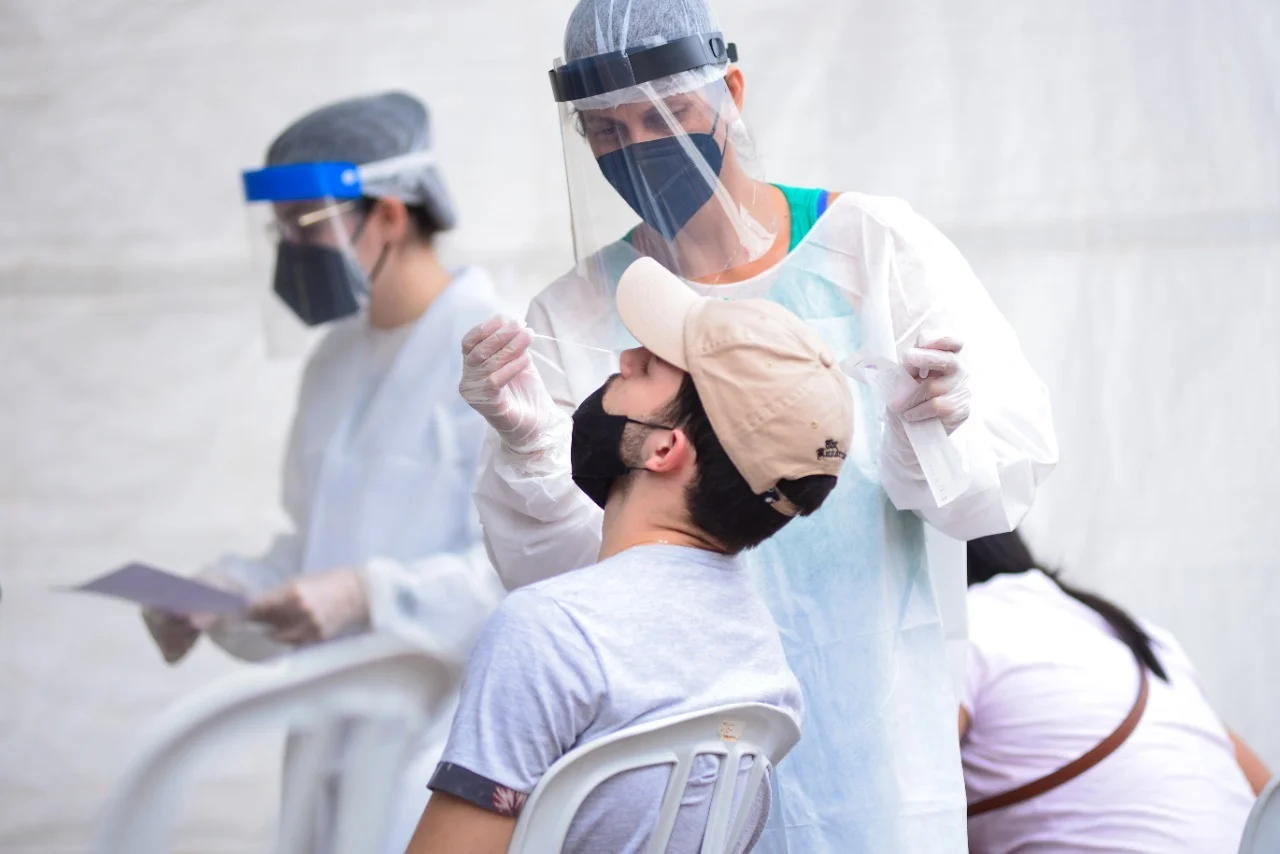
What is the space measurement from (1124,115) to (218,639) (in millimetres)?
2043

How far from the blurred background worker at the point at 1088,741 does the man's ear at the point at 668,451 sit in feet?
2.94

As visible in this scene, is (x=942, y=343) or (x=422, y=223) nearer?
(x=942, y=343)

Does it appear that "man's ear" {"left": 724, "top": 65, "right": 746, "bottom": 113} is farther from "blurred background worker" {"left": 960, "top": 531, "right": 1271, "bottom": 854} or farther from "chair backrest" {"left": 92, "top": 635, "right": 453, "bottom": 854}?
"chair backrest" {"left": 92, "top": 635, "right": 453, "bottom": 854}

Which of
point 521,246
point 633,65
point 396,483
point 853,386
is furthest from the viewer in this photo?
point 521,246

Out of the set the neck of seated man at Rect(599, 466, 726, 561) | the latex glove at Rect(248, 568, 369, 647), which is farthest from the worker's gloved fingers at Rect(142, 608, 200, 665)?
the neck of seated man at Rect(599, 466, 726, 561)

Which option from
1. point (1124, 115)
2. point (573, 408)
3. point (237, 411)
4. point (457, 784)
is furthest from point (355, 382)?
point (1124, 115)

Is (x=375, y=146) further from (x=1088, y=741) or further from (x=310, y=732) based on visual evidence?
(x=1088, y=741)

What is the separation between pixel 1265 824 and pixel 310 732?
141cm

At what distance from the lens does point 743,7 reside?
8.84 feet

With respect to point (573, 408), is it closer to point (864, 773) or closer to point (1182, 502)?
point (864, 773)

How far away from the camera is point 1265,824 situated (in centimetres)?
138

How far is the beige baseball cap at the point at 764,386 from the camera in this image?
114cm

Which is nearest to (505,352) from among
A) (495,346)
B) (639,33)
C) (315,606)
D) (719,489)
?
(495,346)

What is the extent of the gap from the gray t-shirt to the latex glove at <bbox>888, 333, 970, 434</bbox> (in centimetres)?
24
